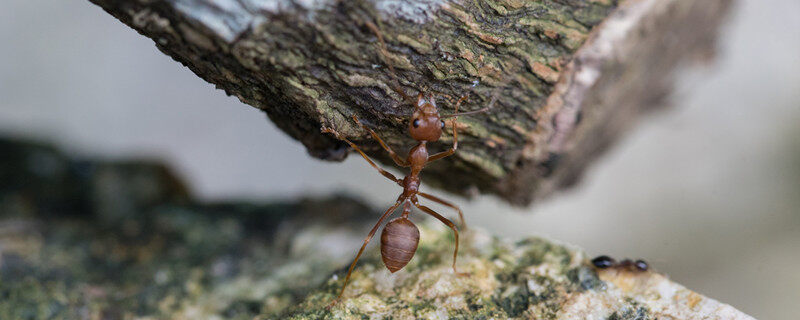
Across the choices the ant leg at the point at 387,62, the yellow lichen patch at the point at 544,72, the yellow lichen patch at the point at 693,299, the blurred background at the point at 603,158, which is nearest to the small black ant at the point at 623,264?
the yellow lichen patch at the point at 693,299

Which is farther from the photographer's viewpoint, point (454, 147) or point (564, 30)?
point (454, 147)

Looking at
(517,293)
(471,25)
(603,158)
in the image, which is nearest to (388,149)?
(471,25)

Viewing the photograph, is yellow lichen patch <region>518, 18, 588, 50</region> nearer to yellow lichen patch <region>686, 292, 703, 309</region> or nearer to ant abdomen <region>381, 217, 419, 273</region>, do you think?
ant abdomen <region>381, 217, 419, 273</region>

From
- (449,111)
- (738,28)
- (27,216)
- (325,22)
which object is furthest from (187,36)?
(738,28)

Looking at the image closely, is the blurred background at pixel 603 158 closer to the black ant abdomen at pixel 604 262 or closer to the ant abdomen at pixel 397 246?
the ant abdomen at pixel 397 246

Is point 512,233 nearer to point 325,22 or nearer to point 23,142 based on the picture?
point 325,22

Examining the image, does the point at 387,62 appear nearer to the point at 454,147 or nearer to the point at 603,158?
the point at 454,147
